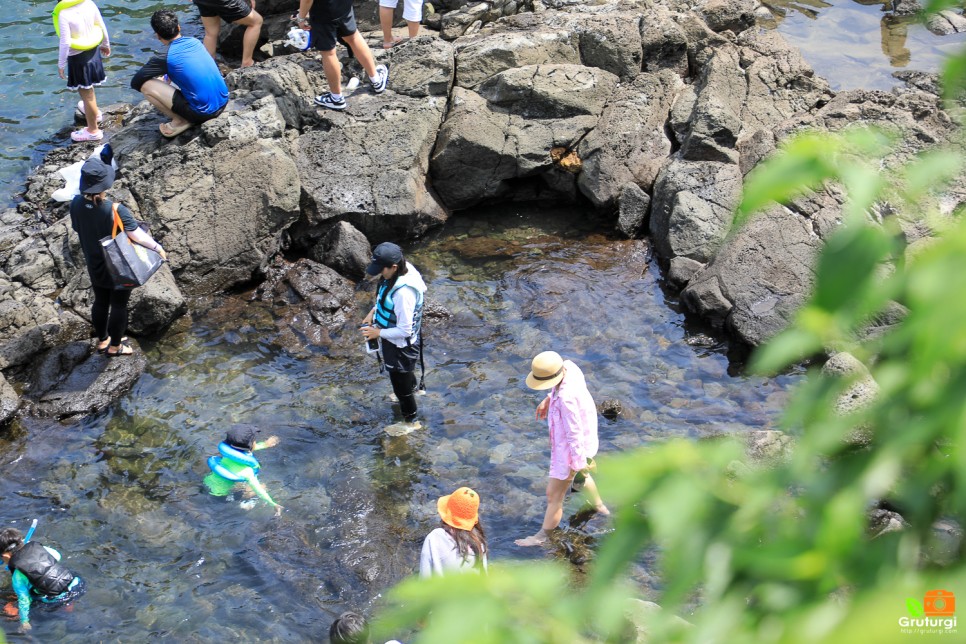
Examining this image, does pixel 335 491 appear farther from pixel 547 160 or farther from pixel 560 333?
pixel 547 160

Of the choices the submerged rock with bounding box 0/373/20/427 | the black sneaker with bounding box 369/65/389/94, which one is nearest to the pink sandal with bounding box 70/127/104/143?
the black sneaker with bounding box 369/65/389/94

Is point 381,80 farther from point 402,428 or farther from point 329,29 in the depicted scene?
point 402,428

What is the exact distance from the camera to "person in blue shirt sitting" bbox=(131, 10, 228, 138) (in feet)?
38.5

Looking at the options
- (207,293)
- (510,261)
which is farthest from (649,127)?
(207,293)

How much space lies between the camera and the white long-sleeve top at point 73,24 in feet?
45.0

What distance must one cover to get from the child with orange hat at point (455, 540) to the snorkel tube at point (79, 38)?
36.0ft

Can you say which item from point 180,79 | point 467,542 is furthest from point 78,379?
point 467,542

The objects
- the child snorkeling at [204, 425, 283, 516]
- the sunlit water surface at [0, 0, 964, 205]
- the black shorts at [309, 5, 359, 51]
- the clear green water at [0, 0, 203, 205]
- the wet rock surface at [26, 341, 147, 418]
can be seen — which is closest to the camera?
the child snorkeling at [204, 425, 283, 516]

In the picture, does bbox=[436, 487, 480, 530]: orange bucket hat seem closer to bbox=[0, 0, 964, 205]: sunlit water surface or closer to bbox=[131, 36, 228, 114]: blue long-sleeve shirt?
bbox=[131, 36, 228, 114]: blue long-sleeve shirt

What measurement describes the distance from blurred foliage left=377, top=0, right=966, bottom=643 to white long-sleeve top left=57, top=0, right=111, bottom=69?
1438 centimetres

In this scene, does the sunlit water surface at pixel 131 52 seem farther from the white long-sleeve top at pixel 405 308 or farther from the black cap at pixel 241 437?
the white long-sleeve top at pixel 405 308

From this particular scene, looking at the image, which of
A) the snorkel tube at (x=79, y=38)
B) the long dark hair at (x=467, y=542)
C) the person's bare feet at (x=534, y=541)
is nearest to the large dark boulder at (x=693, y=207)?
the person's bare feet at (x=534, y=541)

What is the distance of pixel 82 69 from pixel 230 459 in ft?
27.5

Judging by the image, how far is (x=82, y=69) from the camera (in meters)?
14.1
